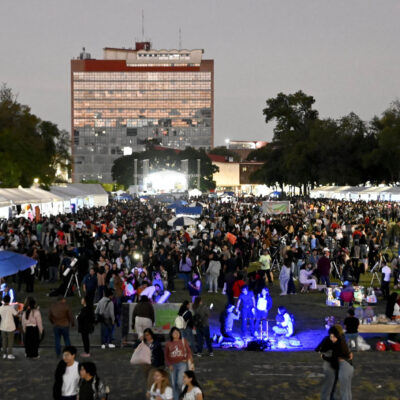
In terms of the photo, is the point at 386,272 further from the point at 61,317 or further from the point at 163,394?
the point at 163,394

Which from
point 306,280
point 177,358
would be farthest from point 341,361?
point 306,280

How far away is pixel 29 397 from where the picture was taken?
30.2 feet

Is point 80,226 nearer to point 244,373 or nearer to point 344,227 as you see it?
point 344,227

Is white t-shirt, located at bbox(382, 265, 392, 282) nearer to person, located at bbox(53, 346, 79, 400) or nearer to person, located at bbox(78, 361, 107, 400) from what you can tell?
person, located at bbox(53, 346, 79, 400)

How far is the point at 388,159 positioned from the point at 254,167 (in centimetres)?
10826

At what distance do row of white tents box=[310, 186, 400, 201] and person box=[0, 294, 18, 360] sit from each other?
4742 cm

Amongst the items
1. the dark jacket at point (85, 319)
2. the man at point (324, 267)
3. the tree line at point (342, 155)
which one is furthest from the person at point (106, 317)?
the tree line at point (342, 155)

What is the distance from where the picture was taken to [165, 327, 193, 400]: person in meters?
8.55

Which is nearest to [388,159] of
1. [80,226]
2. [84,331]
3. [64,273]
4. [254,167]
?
[80,226]

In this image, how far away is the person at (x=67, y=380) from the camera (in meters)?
7.05

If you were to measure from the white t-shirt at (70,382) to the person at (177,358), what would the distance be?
1713mm

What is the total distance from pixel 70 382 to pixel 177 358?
71.3 inches

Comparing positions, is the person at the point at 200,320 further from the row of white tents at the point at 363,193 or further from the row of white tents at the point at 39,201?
the row of white tents at the point at 363,193

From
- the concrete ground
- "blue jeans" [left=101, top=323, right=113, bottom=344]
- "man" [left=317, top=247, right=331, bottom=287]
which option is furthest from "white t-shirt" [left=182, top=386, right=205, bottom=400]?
"man" [left=317, top=247, right=331, bottom=287]
